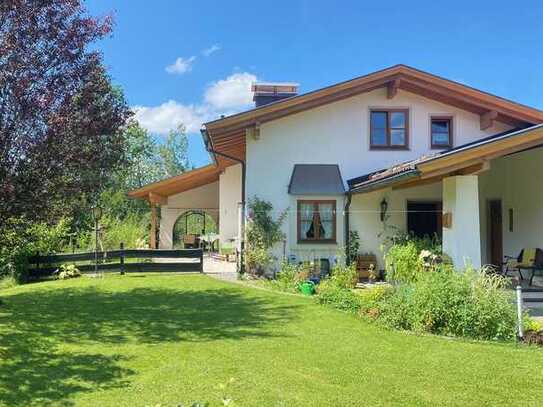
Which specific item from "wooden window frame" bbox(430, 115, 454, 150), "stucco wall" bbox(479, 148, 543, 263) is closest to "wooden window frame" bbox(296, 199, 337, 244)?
"wooden window frame" bbox(430, 115, 454, 150)

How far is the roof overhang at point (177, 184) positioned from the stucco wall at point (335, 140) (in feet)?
17.6

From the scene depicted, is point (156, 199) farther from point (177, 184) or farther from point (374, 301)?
point (374, 301)

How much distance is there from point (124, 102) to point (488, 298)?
7201 millimetres

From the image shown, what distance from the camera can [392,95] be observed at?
14.9 m

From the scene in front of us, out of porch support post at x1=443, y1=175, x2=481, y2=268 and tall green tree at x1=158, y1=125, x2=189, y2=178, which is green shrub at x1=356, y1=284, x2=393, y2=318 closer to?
porch support post at x1=443, y1=175, x2=481, y2=268

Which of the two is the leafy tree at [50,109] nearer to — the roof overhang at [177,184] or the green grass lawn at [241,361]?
the green grass lawn at [241,361]

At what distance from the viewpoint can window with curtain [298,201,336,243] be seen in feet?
47.6

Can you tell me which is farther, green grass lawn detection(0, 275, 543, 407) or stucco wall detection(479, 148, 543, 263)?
stucco wall detection(479, 148, 543, 263)

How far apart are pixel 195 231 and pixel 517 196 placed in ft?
73.1

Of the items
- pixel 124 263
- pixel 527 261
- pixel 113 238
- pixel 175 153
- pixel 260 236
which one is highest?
pixel 175 153

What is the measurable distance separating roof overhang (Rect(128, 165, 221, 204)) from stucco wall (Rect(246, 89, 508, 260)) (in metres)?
5.37

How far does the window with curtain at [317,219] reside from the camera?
571 inches

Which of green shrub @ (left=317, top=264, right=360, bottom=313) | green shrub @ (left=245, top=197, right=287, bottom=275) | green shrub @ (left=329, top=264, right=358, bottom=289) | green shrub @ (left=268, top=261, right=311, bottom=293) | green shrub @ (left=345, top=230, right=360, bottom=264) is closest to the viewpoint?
green shrub @ (left=317, top=264, right=360, bottom=313)

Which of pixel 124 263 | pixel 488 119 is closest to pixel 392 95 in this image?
pixel 488 119
